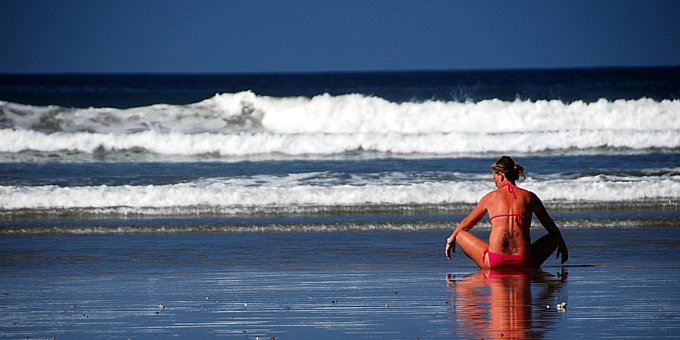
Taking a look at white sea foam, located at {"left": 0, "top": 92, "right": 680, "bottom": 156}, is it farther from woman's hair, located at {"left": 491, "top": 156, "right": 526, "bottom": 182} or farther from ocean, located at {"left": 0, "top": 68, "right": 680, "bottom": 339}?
woman's hair, located at {"left": 491, "top": 156, "right": 526, "bottom": 182}

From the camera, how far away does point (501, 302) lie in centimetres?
650

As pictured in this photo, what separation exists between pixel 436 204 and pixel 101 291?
6.23m

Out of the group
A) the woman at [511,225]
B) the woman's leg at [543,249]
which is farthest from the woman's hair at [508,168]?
the woman's leg at [543,249]

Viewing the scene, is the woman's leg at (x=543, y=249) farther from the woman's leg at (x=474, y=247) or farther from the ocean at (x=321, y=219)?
the woman's leg at (x=474, y=247)

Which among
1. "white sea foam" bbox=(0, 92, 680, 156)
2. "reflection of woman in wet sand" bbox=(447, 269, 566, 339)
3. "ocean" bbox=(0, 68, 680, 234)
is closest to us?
"reflection of woman in wet sand" bbox=(447, 269, 566, 339)

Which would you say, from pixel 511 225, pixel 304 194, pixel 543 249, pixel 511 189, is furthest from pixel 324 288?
pixel 304 194

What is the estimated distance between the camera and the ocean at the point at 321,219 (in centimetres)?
627

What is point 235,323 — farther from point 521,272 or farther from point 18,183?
point 18,183

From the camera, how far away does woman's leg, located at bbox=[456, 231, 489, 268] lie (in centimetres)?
805

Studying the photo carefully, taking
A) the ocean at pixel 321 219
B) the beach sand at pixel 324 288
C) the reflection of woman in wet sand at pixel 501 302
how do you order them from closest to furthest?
1. the reflection of woman in wet sand at pixel 501 302
2. the beach sand at pixel 324 288
3. the ocean at pixel 321 219

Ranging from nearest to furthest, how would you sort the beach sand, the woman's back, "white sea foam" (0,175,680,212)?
the beach sand
the woman's back
"white sea foam" (0,175,680,212)

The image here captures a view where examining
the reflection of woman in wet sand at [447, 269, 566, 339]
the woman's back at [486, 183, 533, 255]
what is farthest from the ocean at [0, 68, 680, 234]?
the reflection of woman in wet sand at [447, 269, 566, 339]

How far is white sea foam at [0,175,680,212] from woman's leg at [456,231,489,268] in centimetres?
469

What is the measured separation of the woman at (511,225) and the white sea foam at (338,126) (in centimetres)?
1133
